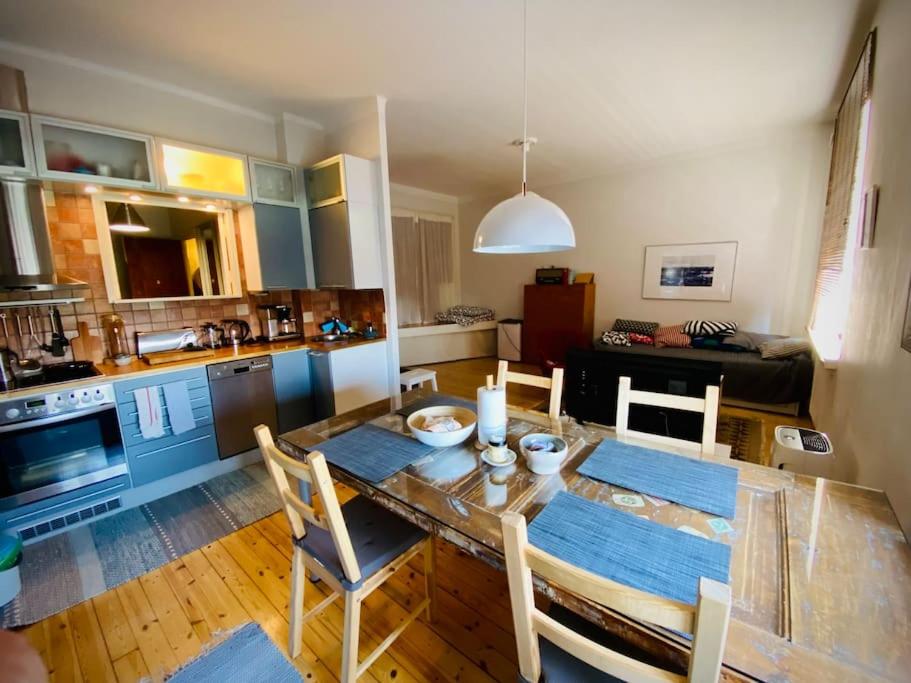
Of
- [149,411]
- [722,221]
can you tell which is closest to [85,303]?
[149,411]

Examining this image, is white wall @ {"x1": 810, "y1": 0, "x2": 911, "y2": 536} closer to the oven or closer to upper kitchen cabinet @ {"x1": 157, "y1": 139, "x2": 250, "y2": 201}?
the oven

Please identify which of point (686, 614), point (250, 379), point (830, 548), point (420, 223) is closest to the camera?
point (686, 614)

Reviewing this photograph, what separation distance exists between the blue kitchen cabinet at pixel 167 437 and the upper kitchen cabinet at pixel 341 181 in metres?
1.55

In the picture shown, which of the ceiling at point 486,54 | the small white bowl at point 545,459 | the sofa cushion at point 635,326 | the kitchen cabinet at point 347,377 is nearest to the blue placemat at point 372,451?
the small white bowl at point 545,459

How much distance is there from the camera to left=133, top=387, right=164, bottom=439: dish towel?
2199 millimetres

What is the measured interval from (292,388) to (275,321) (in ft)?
2.25

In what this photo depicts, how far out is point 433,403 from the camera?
6.27 feet

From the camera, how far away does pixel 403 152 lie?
154 inches

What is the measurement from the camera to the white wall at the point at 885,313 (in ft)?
4.11

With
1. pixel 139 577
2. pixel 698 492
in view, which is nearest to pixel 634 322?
pixel 698 492

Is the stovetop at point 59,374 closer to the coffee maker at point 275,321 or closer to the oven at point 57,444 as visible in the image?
the oven at point 57,444

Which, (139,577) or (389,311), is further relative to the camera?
(389,311)

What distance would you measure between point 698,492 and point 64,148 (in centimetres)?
343

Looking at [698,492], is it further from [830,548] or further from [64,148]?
[64,148]
